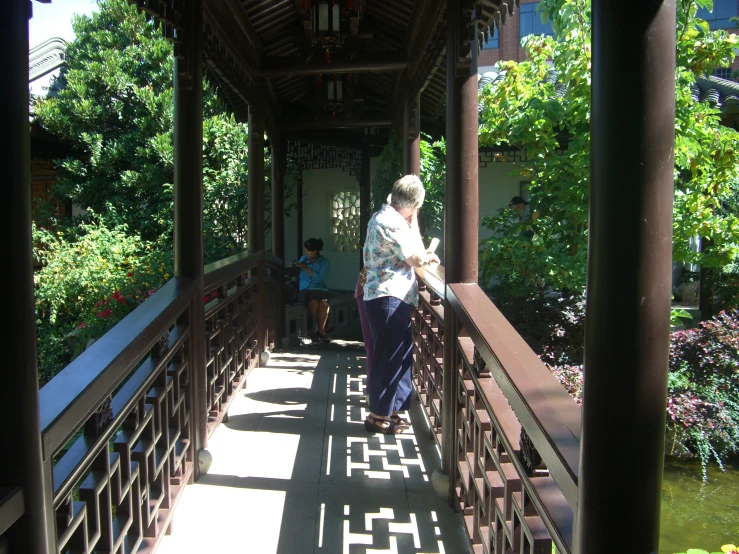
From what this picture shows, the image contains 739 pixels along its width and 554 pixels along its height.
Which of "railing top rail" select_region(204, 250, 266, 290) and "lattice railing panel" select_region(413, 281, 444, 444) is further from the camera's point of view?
"railing top rail" select_region(204, 250, 266, 290)

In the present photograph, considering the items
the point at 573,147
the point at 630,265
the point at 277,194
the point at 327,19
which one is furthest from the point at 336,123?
the point at 630,265

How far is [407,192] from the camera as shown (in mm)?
3789

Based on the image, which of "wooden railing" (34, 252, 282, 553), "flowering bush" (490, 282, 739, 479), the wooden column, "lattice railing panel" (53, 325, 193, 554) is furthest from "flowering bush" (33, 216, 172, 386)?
"lattice railing panel" (53, 325, 193, 554)

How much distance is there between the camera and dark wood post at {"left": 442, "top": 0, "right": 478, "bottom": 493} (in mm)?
3260

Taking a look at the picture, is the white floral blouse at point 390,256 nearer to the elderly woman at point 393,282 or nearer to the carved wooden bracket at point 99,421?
Answer: the elderly woman at point 393,282

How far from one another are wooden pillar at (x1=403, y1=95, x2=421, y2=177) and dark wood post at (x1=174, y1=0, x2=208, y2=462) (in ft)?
8.52

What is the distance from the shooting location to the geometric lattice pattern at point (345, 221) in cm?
1163

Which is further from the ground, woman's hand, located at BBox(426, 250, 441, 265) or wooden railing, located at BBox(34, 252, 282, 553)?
woman's hand, located at BBox(426, 250, 441, 265)

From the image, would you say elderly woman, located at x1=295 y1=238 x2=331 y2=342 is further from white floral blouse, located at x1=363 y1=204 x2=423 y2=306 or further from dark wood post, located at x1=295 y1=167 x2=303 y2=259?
white floral blouse, located at x1=363 y1=204 x2=423 y2=306

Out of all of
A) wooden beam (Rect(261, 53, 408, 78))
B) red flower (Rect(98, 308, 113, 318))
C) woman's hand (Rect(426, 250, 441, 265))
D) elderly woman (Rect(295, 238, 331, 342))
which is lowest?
red flower (Rect(98, 308, 113, 318))

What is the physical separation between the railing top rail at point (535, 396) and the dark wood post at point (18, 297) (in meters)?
1.10

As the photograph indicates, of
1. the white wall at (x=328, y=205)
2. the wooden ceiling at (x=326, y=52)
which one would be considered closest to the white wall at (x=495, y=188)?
the white wall at (x=328, y=205)

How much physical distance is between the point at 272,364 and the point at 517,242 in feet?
8.24

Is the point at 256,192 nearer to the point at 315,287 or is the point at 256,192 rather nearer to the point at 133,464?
the point at 315,287
